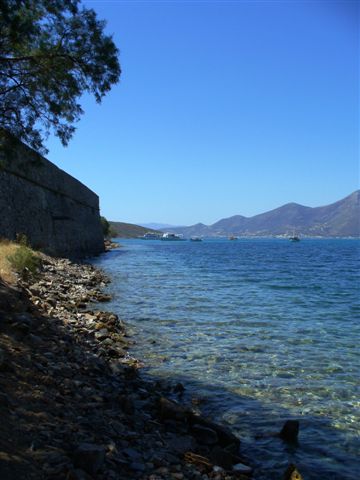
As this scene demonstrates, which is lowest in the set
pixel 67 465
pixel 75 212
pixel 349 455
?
pixel 349 455

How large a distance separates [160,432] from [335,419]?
9.06ft

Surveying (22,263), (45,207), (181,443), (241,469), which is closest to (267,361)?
(181,443)

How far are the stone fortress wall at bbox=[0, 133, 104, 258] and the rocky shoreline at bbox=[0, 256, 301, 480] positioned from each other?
A: 3629 millimetres

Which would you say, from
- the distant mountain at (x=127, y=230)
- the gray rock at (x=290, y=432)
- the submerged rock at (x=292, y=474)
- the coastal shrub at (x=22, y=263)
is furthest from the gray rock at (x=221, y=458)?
the distant mountain at (x=127, y=230)

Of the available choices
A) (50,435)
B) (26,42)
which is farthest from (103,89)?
(50,435)

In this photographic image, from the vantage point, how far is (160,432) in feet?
18.1

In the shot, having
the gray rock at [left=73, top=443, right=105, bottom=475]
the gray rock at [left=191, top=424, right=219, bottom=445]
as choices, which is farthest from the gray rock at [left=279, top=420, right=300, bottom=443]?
the gray rock at [left=73, top=443, right=105, bottom=475]

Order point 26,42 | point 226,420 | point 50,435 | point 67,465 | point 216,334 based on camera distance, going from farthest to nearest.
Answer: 1. point 216,334
2. point 26,42
3. point 226,420
4. point 50,435
5. point 67,465

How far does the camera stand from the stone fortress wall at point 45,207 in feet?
70.8

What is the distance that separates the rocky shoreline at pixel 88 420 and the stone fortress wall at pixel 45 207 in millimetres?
3629

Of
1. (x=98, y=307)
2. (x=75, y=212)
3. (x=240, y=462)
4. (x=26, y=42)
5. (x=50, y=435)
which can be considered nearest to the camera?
(x=50, y=435)

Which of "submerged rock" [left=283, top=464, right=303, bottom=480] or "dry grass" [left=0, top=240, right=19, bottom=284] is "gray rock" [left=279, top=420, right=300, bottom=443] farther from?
"dry grass" [left=0, top=240, right=19, bottom=284]

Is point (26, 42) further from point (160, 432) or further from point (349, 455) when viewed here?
point (349, 455)

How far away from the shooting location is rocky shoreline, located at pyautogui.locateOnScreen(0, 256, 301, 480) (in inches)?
153
